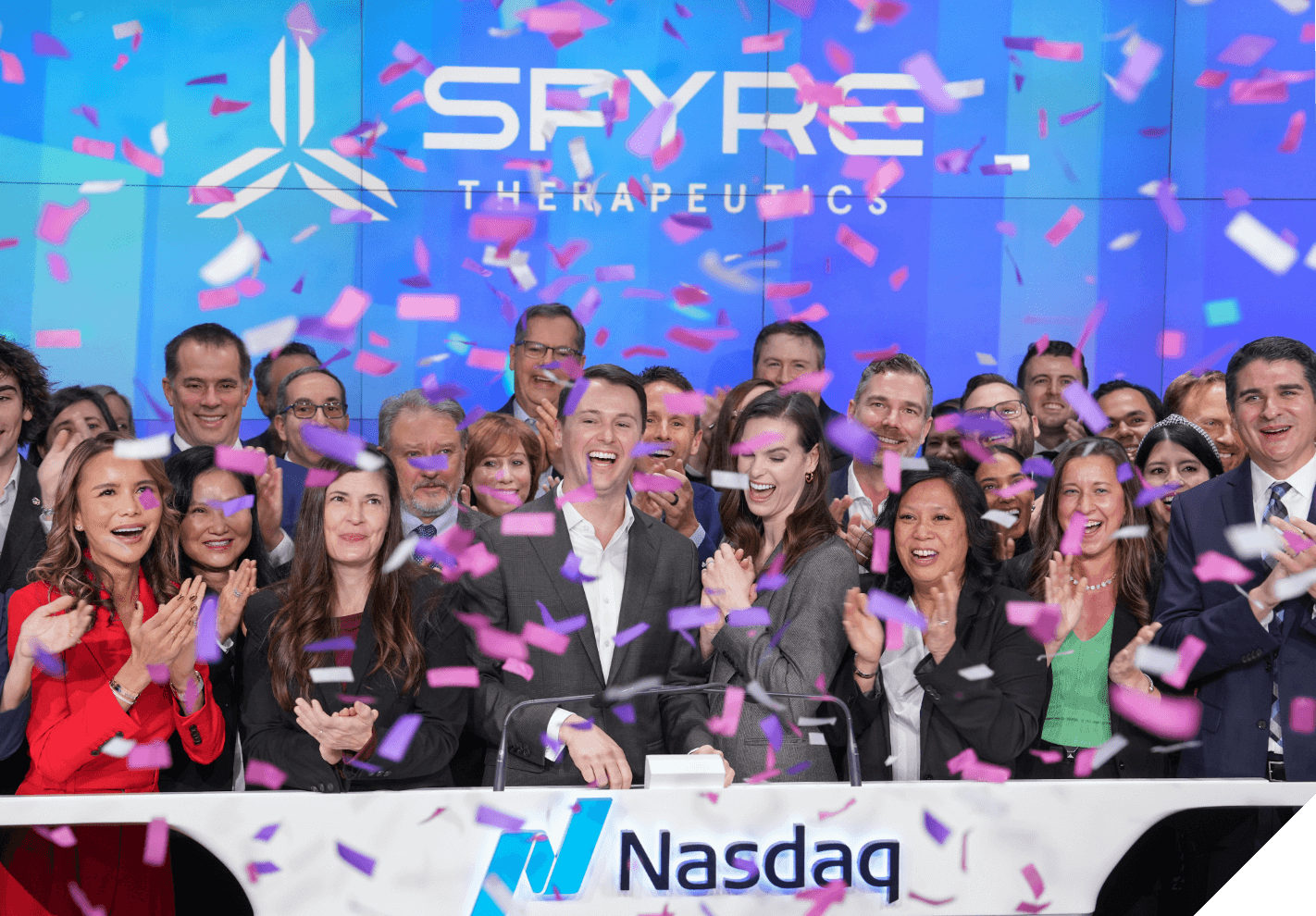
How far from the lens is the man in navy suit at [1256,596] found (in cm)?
264

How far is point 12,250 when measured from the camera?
5297 mm

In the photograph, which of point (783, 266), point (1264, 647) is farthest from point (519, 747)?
point (783, 266)

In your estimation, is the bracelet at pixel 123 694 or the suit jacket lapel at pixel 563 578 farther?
the suit jacket lapel at pixel 563 578

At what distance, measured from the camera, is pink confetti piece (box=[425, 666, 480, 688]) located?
2576mm

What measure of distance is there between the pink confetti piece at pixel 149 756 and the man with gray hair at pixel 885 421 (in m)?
1.95

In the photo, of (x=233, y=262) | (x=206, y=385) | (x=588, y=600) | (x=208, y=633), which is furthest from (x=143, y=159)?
(x=588, y=600)

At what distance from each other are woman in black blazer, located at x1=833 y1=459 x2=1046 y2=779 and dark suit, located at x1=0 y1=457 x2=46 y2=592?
209 cm

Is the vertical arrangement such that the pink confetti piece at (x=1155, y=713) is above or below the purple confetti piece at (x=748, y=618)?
below

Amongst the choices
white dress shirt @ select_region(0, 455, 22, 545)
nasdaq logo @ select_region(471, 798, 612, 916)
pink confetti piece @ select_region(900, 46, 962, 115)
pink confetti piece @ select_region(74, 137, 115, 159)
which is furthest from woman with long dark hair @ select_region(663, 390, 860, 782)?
pink confetti piece @ select_region(74, 137, 115, 159)

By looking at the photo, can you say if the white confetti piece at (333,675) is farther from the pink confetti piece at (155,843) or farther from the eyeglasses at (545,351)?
the eyeglasses at (545,351)

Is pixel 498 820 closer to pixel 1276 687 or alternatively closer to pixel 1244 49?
pixel 1276 687

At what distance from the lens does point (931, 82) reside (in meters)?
5.42

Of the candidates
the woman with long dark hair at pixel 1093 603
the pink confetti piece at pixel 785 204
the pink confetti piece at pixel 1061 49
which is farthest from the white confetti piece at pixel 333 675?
the pink confetti piece at pixel 1061 49

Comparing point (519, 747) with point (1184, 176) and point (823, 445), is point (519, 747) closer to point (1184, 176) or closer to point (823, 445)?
point (823, 445)
